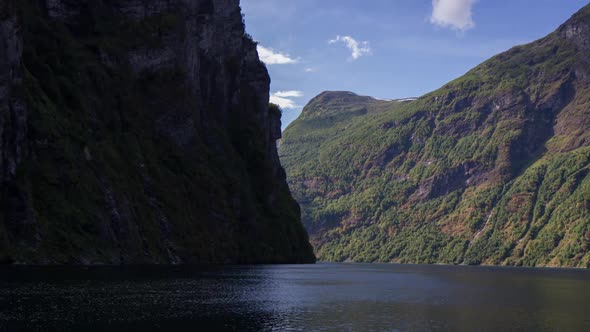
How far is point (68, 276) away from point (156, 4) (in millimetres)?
119251

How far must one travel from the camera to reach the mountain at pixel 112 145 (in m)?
112

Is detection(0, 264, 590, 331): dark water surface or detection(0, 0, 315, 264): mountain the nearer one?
detection(0, 264, 590, 331): dark water surface

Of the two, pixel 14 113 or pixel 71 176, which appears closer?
pixel 14 113

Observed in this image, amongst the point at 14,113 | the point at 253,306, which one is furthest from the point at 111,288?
the point at 14,113

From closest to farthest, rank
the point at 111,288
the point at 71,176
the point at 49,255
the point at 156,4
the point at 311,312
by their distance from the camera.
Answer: the point at 311,312 → the point at 111,288 → the point at 49,255 → the point at 71,176 → the point at 156,4

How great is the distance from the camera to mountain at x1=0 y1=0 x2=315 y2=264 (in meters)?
112

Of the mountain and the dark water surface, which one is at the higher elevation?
the mountain

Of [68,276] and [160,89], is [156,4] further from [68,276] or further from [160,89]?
[68,276]

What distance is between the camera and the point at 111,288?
2867 inches

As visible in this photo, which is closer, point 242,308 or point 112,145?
point 242,308

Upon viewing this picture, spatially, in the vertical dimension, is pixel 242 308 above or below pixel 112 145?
below

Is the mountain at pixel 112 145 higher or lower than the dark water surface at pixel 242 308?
higher

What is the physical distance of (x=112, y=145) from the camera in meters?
149

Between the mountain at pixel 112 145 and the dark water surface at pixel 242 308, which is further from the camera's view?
the mountain at pixel 112 145
